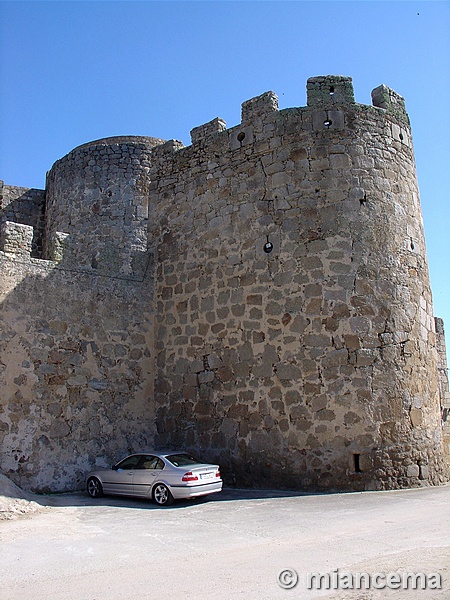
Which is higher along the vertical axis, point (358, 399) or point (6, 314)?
point (6, 314)

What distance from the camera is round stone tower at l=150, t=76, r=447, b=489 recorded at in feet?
34.1

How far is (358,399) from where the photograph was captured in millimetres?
10312

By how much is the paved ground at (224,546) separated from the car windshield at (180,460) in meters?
0.67

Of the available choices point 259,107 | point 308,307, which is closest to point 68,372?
point 308,307

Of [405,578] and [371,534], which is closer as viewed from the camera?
[405,578]

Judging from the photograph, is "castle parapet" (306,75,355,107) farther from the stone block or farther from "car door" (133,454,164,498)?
"car door" (133,454,164,498)

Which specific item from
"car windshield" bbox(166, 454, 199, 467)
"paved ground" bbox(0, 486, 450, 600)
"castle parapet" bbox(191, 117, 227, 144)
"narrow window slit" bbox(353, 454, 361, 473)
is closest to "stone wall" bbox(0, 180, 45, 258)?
"castle parapet" bbox(191, 117, 227, 144)

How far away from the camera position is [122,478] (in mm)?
10266

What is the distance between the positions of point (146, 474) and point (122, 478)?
55 cm

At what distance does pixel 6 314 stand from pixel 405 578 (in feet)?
28.1

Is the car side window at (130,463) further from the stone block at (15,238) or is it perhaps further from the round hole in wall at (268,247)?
the round hole in wall at (268,247)

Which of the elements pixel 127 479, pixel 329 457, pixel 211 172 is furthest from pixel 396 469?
pixel 211 172

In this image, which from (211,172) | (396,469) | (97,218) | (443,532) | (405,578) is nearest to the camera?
(405,578)

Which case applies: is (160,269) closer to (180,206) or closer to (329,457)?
(180,206)
